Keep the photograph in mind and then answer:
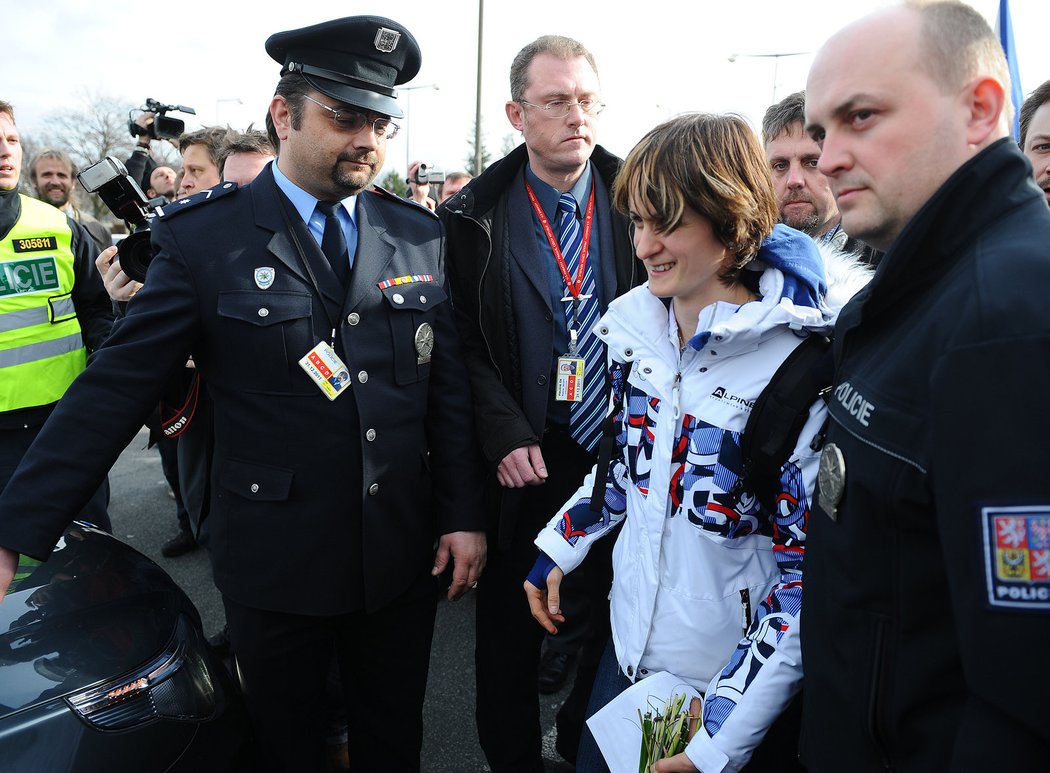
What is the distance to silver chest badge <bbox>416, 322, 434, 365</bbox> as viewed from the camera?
209 cm

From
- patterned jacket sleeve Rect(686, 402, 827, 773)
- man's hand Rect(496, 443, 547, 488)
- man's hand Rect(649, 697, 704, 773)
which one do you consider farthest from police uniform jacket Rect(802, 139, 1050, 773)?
man's hand Rect(496, 443, 547, 488)

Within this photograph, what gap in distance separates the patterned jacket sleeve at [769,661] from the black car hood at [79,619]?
1.36 meters

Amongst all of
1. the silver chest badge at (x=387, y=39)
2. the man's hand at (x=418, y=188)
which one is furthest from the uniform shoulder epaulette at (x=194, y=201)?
the man's hand at (x=418, y=188)

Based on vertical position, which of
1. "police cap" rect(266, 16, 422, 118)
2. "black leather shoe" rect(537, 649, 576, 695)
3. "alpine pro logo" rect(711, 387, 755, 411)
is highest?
"police cap" rect(266, 16, 422, 118)

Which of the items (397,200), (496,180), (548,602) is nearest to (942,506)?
(548,602)

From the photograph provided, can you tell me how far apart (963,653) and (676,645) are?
77cm

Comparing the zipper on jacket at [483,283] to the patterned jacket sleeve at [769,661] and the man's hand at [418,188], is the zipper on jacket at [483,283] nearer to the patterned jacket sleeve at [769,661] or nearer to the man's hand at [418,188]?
the patterned jacket sleeve at [769,661]

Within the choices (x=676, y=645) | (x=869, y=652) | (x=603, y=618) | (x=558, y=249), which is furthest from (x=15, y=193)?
(x=869, y=652)

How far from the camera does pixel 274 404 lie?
1.87 metres

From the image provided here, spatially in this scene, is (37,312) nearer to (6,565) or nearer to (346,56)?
(6,565)

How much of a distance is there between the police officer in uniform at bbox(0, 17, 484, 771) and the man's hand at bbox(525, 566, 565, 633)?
0.44 m

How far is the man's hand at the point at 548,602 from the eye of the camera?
176 centimetres

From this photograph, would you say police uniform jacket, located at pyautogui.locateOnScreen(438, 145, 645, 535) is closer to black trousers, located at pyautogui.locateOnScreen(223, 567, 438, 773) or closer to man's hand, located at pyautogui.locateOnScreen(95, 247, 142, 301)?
black trousers, located at pyautogui.locateOnScreen(223, 567, 438, 773)

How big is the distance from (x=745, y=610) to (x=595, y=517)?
44 centimetres
